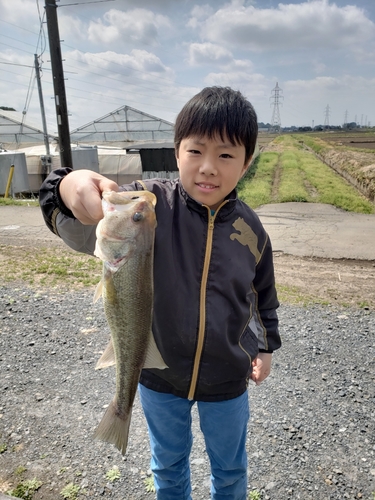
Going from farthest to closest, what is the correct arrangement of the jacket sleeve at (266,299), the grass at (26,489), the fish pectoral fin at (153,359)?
1. the grass at (26,489)
2. the jacket sleeve at (266,299)
3. the fish pectoral fin at (153,359)

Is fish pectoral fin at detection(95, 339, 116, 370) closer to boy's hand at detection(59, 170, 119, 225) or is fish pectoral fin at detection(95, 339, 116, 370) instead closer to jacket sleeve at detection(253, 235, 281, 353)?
boy's hand at detection(59, 170, 119, 225)

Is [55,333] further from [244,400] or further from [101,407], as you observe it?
[244,400]

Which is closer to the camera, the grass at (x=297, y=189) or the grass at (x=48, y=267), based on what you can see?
the grass at (x=48, y=267)

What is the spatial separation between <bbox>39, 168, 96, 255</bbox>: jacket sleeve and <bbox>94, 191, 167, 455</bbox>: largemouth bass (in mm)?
296

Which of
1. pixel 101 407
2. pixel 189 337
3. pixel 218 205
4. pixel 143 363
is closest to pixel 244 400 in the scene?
pixel 189 337

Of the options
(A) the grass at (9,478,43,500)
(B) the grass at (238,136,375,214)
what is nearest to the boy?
(A) the grass at (9,478,43,500)

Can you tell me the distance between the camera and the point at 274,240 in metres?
9.97

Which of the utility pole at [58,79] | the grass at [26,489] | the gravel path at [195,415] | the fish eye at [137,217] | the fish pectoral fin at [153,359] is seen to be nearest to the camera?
the fish eye at [137,217]

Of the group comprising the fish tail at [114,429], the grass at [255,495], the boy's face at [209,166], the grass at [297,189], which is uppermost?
the boy's face at [209,166]

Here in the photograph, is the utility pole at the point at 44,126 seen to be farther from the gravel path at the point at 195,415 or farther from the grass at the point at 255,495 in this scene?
the grass at the point at 255,495

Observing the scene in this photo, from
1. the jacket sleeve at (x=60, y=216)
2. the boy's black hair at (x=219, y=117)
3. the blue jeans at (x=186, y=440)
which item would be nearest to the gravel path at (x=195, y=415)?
the blue jeans at (x=186, y=440)

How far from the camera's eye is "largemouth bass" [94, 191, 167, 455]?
63.3 inches

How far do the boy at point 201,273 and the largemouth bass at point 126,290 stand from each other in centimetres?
18

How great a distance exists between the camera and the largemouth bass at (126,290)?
1.61 meters
